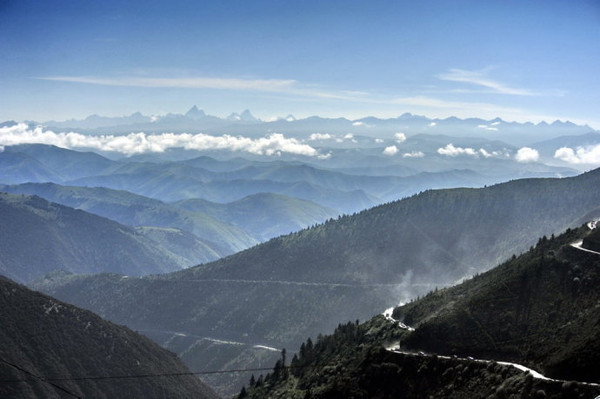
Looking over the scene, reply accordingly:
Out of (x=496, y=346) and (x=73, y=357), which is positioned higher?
(x=496, y=346)

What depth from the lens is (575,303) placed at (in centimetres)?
9369

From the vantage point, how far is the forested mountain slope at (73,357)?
159500mm

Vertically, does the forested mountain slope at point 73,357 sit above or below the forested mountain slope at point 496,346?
below

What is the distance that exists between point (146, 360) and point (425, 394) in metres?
125

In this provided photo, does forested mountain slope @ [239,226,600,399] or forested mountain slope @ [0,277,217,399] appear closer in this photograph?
forested mountain slope @ [239,226,600,399]

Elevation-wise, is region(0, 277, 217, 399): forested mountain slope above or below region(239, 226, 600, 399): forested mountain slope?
Answer: below

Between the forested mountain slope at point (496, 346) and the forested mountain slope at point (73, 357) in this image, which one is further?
the forested mountain slope at point (73, 357)

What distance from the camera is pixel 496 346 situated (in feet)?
294

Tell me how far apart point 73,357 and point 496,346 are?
423 feet

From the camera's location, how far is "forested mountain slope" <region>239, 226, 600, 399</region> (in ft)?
238

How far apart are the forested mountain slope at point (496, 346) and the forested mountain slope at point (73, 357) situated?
60086 mm

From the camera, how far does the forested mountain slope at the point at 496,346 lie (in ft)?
238

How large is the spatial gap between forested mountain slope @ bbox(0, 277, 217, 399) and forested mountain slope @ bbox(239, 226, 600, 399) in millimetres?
60086

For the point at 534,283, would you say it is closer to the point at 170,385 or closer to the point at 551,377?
the point at 551,377
